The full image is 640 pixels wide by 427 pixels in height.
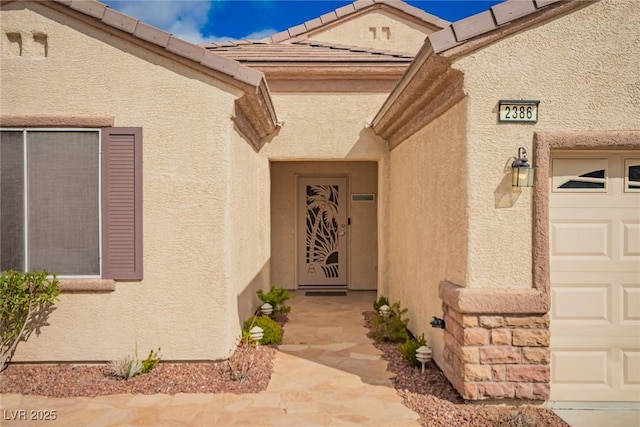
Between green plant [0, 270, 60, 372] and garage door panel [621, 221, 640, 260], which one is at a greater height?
garage door panel [621, 221, 640, 260]

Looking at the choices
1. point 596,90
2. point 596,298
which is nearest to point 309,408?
point 596,298

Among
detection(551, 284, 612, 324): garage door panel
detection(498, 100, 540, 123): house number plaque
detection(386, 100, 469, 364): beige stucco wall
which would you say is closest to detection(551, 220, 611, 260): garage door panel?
detection(551, 284, 612, 324): garage door panel

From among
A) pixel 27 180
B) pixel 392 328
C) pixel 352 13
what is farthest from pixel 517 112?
pixel 352 13

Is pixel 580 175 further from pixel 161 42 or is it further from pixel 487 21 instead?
pixel 161 42

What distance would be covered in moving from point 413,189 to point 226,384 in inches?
145

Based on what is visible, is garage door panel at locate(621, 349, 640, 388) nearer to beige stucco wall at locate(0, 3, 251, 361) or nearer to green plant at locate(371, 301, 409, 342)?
green plant at locate(371, 301, 409, 342)

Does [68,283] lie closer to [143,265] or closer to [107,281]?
[107,281]

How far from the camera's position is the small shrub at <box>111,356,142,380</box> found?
4.68 meters

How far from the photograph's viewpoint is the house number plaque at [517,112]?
4078 mm

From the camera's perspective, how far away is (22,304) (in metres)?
4.70

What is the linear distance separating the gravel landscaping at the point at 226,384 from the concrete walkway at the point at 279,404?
124mm

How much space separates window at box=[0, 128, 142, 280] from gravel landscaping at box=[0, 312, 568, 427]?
114 centimetres

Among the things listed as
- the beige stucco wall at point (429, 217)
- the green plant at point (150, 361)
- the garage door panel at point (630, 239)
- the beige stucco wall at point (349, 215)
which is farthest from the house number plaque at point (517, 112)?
the beige stucco wall at point (349, 215)

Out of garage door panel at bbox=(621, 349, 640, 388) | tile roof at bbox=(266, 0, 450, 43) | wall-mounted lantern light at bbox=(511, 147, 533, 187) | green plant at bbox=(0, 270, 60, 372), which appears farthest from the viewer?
tile roof at bbox=(266, 0, 450, 43)
